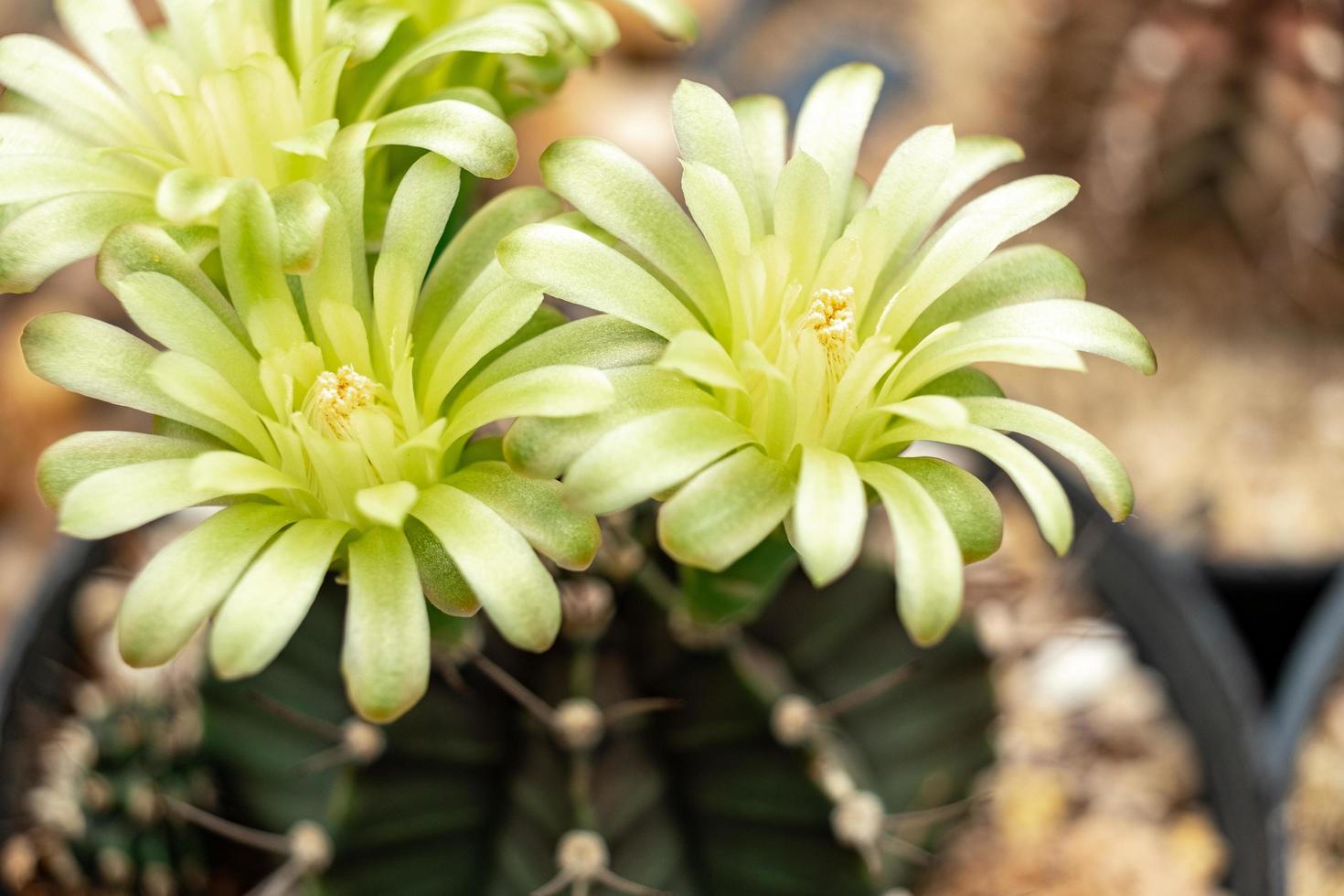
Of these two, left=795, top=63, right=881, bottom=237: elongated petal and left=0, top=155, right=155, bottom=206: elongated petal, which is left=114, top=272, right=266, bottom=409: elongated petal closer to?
left=0, top=155, right=155, bottom=206: elongated petal

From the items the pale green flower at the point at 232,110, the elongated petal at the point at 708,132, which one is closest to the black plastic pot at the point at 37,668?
the pale green flower at the point at 232,110

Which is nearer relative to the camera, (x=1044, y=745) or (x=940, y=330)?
(x=940, y=330)

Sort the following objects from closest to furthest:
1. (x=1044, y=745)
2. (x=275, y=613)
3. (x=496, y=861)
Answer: (x=275, y=613) → (x=496, y=861) → (x=1044, y=745)

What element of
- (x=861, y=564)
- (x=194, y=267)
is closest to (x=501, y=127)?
(x=194, y=267)

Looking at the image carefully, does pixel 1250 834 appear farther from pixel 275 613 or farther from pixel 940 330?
pixel 275 613

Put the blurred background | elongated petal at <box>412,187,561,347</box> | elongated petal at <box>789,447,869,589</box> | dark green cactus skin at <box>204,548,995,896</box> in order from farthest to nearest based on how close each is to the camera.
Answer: the blurred background
dark green cactus skin at <box>204,548,995,896</box>
elongated petal at <box>412,187,561,347</box>
elongated petal at <box>789,447,869,589</box>

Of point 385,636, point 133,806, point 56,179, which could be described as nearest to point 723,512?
point 385,636

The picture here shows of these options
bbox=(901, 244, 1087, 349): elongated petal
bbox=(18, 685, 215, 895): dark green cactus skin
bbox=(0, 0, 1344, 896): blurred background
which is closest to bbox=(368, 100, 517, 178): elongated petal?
bbox=(901, 244, 1087, 349): elongated petal
